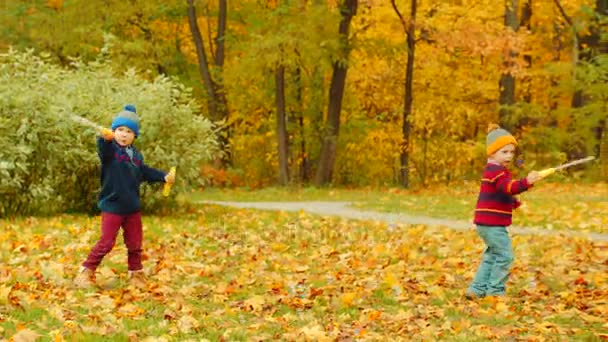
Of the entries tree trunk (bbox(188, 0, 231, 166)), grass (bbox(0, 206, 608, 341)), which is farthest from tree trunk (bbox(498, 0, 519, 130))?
grass (bbox(0, 206, 608, 341))

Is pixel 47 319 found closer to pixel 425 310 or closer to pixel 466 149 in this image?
pixel 425 310

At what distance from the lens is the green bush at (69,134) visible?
46.7 ft

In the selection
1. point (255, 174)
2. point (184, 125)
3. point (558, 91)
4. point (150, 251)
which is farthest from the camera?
point (255, 174)

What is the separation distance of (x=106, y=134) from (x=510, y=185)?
374cm

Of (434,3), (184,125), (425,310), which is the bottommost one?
(425,310)

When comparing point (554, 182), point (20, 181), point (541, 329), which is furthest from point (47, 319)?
point (554, 182)

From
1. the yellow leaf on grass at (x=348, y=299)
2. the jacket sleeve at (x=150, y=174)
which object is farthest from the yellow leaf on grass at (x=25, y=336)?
the jacket sleeve at (x=150, y=174)

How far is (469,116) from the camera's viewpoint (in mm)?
29797

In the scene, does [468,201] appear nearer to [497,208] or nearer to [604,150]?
[497,208]

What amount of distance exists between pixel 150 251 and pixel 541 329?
5511 mm

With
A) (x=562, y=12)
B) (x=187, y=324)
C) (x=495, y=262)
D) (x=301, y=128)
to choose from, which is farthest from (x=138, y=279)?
(x=562, y=12)

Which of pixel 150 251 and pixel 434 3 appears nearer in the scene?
A: pixel 150 251

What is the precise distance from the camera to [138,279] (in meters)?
8.10

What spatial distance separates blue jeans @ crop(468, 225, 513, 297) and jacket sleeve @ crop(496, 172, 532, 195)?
41 centimetres
